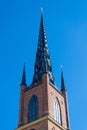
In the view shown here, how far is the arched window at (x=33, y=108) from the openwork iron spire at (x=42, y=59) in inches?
205

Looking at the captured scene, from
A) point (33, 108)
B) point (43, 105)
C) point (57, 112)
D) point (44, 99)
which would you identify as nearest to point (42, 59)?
point (33, 108)

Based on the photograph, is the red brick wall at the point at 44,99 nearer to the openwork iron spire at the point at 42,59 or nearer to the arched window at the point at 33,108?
the arched window at the point at 33,108

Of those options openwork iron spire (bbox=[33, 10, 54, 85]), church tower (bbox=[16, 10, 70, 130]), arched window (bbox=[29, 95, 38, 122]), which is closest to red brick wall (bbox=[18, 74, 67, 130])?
church tower (bbox=[16, 10, 70, 130])

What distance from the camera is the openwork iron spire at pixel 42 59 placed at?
70.1m

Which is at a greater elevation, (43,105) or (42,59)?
(42,59)

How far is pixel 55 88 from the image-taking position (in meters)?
64.9

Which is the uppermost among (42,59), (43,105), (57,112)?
(42,59)

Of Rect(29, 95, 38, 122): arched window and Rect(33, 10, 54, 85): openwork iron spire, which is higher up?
Rect(33, 10, 54, 85): openwork iron spire

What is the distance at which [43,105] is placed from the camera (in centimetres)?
6066

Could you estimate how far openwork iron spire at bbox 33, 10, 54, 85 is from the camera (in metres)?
70.1

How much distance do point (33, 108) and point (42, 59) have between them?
535 inches

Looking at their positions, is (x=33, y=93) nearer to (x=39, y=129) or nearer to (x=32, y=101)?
(x=32, y=101)

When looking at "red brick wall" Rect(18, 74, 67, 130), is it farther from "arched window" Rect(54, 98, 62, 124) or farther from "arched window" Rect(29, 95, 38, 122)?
"arched window" Rect(54, 98, 62, 124)

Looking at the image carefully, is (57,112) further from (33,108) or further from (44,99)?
(33,108)
